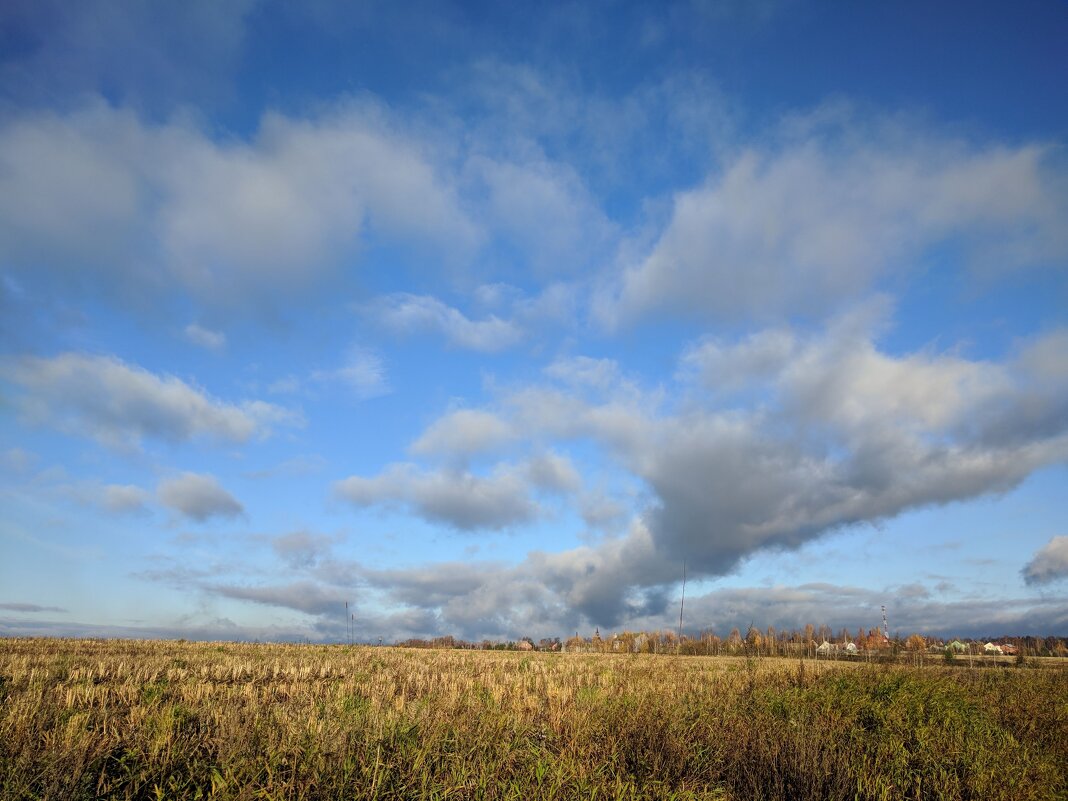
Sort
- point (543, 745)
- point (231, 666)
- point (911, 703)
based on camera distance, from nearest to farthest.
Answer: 1. point (543, 745)
2. point (911, 703)
3. point (231, 666)

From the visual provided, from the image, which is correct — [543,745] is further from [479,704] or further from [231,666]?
[231,666]

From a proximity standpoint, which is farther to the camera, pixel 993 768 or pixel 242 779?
pixel 993 768

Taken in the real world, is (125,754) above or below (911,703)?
above

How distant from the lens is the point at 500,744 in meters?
7.88

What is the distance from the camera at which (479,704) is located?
458 inches

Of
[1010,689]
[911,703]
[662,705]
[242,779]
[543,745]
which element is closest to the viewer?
[242,779]

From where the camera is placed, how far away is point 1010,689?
2373 centimetres

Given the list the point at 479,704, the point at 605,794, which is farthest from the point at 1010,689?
the point at 605,794

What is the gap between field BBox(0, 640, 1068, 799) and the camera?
6.37 m

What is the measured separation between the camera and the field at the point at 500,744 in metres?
6.37

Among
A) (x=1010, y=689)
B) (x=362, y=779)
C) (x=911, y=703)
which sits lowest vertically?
(x=1010, y=689)

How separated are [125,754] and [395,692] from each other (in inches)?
358

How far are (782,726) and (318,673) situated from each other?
47.7 ft

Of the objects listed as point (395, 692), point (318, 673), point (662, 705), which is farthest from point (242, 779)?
point (318, 673)
